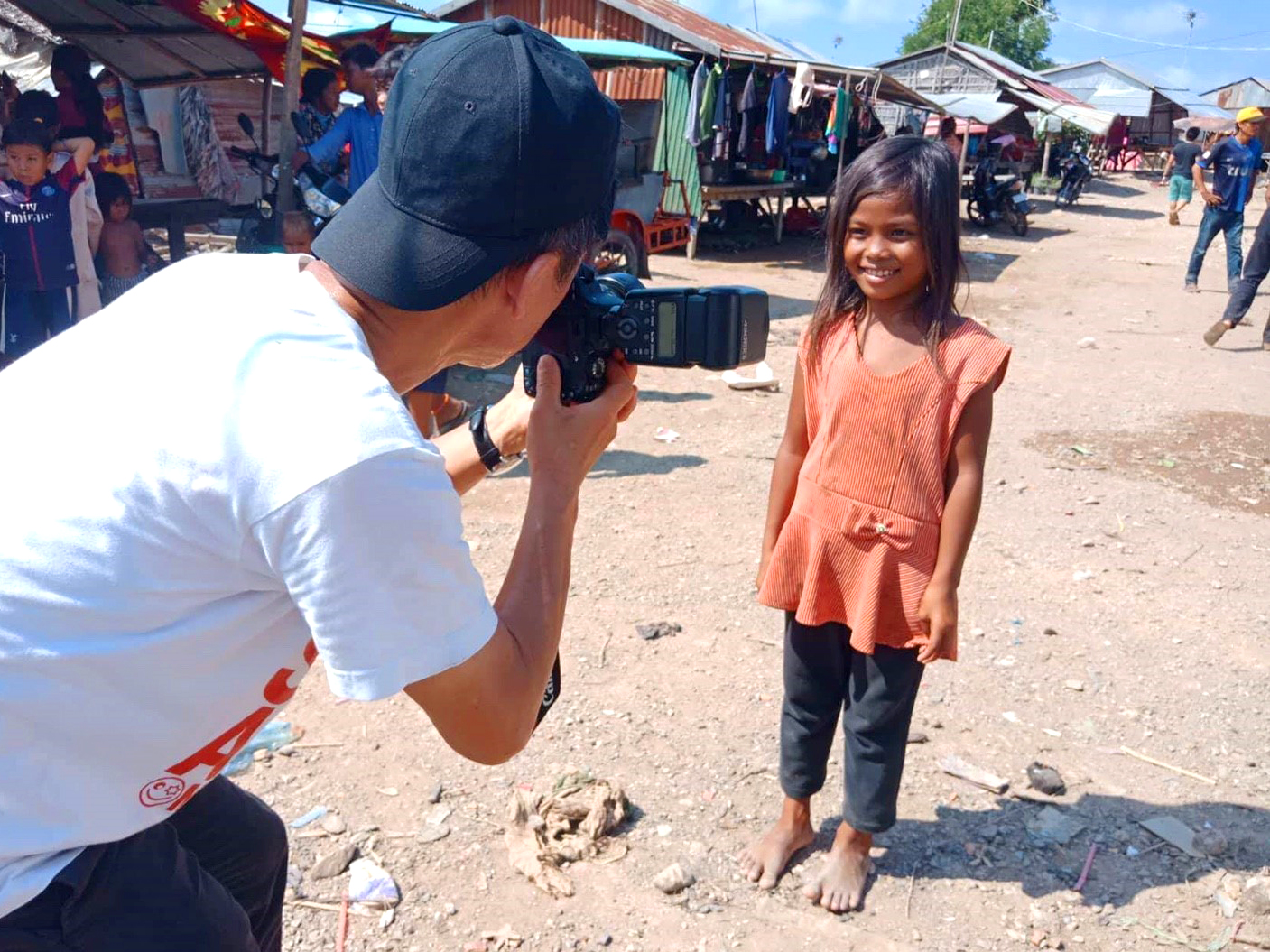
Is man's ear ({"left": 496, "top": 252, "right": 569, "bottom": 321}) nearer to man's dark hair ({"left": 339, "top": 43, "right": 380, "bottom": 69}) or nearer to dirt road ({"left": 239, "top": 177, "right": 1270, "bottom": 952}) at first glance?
dirt road ({"left": 239, "top": 177, "right": 1270, "bottom": 952})

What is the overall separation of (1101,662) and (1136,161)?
42886 millimetres

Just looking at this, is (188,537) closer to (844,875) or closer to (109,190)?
(844,875)

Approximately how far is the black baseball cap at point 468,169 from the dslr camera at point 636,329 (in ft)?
1.03

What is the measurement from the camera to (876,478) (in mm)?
2424

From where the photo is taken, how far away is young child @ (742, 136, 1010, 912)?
7.71 ft

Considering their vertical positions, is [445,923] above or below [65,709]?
below

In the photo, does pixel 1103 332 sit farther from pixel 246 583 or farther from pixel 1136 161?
pixel 1136 161

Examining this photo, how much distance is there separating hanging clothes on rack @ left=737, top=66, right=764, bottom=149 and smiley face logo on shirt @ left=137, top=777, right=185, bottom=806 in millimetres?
12420

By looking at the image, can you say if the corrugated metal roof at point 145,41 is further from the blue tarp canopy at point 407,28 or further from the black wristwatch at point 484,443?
the black wristwatch at point 484,443

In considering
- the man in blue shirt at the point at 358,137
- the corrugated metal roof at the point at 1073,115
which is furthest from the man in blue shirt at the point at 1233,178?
the corrugated metal roof at the point at 1073,115

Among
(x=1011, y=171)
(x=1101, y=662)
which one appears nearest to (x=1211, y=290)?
(x=1011, y=171)

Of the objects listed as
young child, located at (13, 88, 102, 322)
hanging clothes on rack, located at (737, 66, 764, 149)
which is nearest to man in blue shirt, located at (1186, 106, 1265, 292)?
hanging clothes on rack, located at (737, 66, 764, 149)

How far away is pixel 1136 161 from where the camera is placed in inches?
1597

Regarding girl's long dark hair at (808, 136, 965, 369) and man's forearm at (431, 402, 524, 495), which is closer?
man's forearm at (431, 402, 524, 495)
